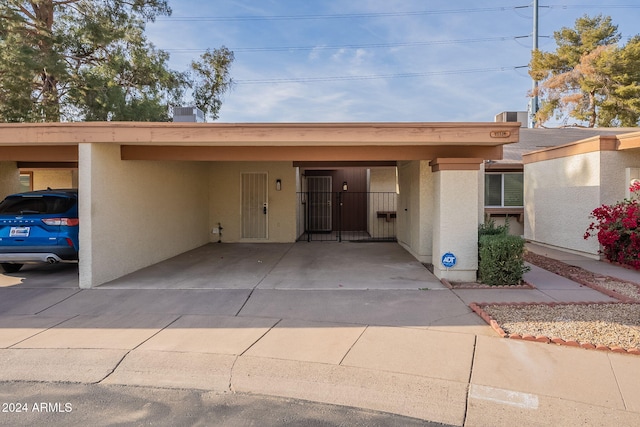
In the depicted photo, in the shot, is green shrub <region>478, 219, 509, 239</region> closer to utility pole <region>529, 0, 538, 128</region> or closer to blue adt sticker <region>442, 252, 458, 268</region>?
blue adt sticker <region>442, 252, 458, 268</region>

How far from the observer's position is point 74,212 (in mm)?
7273

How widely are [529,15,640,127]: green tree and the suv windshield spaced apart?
→ 84.5ft

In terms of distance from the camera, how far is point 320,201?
1688 cm

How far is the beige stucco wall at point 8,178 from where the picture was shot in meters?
10.3

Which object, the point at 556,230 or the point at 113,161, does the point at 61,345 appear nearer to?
the point at 113,161

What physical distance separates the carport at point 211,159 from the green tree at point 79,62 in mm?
6662

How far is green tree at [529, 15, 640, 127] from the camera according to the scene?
21125 millimetres

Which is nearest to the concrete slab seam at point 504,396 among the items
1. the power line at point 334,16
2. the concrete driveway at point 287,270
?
the concrete driveway at point 287,270

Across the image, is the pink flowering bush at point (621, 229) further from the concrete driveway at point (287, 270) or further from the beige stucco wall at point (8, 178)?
the beige stucco wall at point (8, 178)

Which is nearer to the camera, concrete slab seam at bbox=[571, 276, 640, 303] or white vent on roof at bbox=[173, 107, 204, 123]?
concrete slab seam at bbox=[571, 276, 640, 303]

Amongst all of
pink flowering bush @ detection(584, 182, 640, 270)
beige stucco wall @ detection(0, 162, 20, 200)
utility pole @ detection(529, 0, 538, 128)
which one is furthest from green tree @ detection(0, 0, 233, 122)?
utility pole @ detection(529, 0, 538, 128)

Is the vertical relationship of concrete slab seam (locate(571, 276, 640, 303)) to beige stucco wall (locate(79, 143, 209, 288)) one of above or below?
below

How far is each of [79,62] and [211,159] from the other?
1159 cm

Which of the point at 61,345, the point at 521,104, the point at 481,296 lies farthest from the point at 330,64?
the point at 61,345
